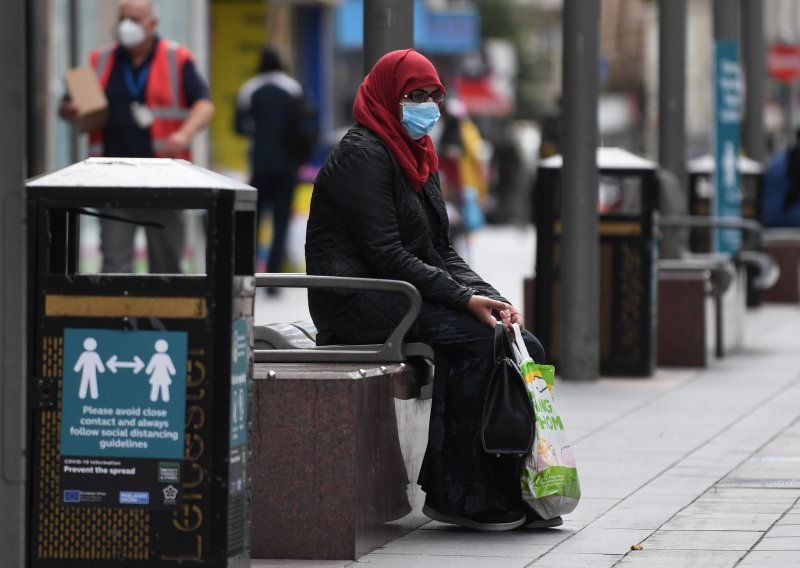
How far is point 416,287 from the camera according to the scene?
6844 millimetres

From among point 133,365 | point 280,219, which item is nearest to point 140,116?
point 280,219

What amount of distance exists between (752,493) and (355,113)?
6.66 feet

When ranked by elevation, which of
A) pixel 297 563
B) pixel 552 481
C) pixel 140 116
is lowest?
pixel 297 563

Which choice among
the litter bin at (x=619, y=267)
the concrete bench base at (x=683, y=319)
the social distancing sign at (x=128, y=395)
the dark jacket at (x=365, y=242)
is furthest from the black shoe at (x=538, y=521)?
the concrete bench base at (x=683, y=319)

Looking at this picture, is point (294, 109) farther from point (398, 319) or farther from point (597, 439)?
point (398, 319)

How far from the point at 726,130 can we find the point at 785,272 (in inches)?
118

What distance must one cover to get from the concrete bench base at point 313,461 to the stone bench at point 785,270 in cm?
1295

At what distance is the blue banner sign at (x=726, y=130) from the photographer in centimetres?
1615

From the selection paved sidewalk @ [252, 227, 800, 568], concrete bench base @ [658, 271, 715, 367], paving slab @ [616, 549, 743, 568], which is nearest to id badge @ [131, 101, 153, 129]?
paved sidewalk @ [252, 227, 800, 568]

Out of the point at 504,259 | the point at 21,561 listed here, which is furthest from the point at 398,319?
the point at 504,259

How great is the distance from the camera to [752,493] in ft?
24.7

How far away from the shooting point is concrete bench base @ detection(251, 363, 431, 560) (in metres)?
6.20

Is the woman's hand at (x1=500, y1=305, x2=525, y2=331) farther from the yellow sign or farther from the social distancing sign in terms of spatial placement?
the yellow sign

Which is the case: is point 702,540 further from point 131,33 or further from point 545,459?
point 131,33
